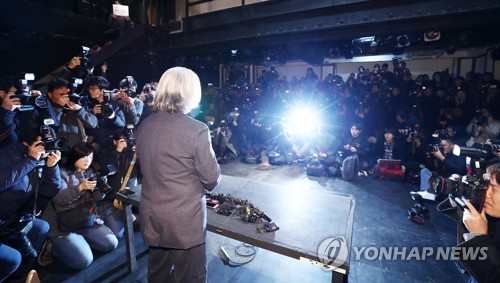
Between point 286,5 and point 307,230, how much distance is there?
4.73 meters

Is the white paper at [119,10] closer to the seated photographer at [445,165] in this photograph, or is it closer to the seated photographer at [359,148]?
the seated photographer at [359,148]

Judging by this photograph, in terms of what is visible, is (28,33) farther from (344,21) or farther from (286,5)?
(344,21)

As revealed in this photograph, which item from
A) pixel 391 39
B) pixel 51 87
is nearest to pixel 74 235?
pixel 51 87

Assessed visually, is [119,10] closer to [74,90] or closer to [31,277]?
[74,90]

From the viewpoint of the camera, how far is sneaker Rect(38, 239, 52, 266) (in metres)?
3.11

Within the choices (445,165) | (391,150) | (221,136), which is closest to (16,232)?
(221,136)

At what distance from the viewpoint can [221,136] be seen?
26.1 ft

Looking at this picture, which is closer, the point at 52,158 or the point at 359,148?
the point at 52,158

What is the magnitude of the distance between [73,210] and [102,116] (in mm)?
1700

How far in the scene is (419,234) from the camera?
152 inches

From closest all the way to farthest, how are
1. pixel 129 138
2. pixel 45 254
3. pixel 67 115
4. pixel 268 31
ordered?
pixel 45 254
pixel 129 138
pixel 67 115
pixel 268 31

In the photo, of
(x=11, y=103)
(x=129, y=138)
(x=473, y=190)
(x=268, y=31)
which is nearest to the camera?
(x=473, y=190)

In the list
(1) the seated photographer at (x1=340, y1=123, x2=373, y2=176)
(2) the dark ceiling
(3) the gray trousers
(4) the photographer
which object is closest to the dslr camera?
(4) the photographer

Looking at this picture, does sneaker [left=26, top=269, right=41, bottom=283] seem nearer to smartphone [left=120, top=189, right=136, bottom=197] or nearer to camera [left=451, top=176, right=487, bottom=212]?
smartphone [left=120, top=189, right=136, bottom=197]
